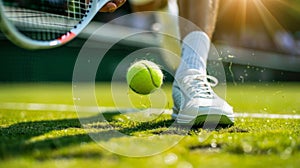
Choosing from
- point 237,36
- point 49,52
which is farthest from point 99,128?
point 237,36

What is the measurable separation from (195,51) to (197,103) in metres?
0.32

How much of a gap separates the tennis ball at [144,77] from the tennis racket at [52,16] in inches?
13.3

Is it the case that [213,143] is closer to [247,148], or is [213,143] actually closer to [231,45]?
[247,148]

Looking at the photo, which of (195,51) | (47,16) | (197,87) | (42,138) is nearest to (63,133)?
(42,138)

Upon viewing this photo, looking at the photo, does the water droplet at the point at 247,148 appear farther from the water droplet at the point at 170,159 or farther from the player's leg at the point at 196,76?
the player's leg at the point at 196,76

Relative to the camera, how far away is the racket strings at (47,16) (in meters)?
2.07

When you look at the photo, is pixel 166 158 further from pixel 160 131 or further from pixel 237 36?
pixel 237 36

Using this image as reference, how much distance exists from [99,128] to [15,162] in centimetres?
71

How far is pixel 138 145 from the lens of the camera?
1.61 m

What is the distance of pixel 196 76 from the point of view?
7.38 ft

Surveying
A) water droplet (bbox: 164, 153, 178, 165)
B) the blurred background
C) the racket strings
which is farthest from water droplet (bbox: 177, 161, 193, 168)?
the blurred background

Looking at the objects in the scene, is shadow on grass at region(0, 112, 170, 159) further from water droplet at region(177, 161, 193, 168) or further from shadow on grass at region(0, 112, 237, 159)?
water droplet at region(177, 161, 193, 168)

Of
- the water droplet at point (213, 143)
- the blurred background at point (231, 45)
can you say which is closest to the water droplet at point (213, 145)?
the water droplet at point (213, 143)

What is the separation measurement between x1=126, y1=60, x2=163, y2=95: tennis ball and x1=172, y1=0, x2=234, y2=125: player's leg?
0.30ft
